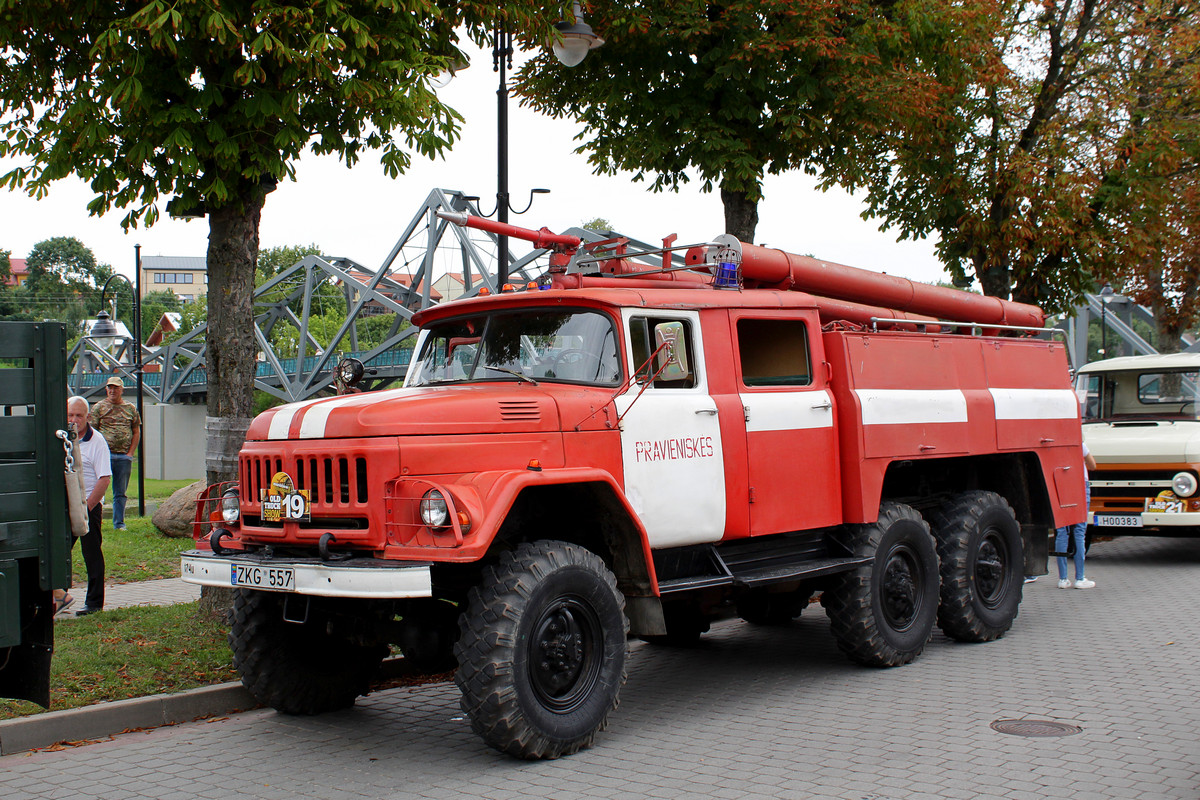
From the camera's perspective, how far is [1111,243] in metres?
17.6

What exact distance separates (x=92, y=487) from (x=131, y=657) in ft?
8.87

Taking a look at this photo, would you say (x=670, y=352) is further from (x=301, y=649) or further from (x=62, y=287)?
(x=62, y=287)

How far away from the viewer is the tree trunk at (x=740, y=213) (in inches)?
535

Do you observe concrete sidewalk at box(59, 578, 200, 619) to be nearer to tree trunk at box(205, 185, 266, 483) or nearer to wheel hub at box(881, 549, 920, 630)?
tree trunk at box(205, 185, 266, 483)

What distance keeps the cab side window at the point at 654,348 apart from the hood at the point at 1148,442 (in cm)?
875

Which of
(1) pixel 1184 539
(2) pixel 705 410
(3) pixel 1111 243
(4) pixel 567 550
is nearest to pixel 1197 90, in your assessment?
(3) pixel 1111 243

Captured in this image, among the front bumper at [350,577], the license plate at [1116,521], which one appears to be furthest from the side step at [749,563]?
the license plate at [1116,521]

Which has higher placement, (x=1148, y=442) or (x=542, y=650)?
(x=1148, y=442)

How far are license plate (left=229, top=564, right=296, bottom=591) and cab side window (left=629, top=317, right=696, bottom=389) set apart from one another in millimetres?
2370

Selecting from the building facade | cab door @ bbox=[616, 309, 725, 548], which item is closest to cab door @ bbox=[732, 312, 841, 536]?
A: cab door @ bbox=[616, 309, 725, 548]

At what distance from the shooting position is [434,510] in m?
5.83

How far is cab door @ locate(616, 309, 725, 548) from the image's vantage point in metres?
6.89

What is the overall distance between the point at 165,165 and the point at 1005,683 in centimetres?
725

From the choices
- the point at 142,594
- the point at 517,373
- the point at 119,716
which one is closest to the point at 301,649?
the point at 119,716
